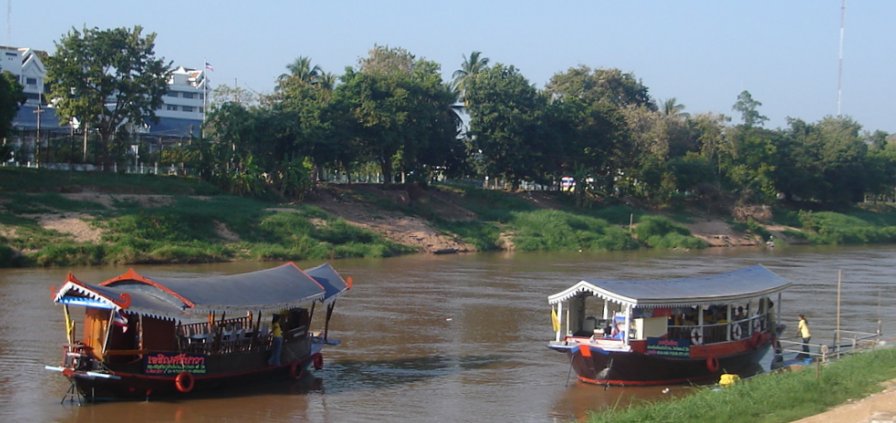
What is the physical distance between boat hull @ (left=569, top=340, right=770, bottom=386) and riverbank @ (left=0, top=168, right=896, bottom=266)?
26.4 metres

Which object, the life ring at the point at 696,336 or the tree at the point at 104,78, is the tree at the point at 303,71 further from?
the life ring at the point at 696,336

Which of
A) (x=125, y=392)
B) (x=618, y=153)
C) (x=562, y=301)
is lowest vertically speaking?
(x=125, y=392)

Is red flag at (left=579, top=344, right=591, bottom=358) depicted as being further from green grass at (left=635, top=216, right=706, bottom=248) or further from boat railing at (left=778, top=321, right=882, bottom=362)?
green grass at (left=635, top=216, right=706, bottom=248)

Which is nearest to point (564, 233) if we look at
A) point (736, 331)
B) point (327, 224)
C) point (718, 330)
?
point (327, 224)

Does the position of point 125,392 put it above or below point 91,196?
below

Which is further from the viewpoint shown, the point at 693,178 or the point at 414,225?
the point at 693,178

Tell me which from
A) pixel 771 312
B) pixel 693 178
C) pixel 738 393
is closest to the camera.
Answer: pixel 738 393

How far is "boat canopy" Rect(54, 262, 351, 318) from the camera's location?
19250 mm

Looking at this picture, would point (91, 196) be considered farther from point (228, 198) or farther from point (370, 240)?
point (370, 240)

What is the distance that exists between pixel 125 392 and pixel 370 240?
33.8 m

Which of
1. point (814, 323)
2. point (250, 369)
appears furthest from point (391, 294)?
point (250, 369)

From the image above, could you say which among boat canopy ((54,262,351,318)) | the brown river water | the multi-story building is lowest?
the brown river water

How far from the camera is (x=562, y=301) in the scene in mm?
23266

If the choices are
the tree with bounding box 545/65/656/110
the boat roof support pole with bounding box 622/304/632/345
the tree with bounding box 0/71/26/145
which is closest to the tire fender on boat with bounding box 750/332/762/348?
the boat roof support pole with bounding box 622/304/632/345
